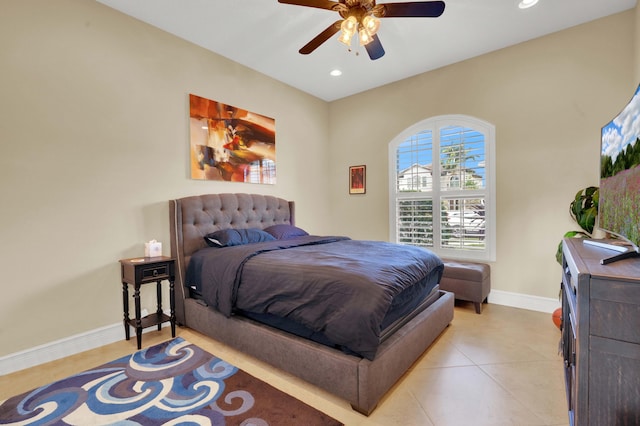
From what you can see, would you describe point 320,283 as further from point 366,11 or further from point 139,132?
point 139,132

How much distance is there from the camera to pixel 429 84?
4.03 meters

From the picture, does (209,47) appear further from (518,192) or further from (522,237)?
(522,237)

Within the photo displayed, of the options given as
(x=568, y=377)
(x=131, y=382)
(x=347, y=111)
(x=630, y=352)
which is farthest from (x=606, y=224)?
(x=347, y=111)

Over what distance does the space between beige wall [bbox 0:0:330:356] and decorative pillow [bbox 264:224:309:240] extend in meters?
0.99

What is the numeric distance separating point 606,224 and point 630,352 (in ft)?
3.39

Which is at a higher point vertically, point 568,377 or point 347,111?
point 347,111

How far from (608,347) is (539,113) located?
10.2 feet

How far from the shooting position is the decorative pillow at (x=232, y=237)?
9.99ft

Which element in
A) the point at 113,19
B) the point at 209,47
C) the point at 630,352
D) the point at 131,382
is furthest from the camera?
the point at 209,47

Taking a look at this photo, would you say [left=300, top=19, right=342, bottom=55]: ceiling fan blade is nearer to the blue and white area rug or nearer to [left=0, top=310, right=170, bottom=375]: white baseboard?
the blue and white area rug

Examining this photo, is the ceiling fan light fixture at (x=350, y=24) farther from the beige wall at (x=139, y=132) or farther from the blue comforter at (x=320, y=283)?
the beige wall at (x=139, y=132)

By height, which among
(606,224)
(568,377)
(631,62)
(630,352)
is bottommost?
(568,377)

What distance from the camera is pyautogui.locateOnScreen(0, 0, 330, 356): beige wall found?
221 centimetres

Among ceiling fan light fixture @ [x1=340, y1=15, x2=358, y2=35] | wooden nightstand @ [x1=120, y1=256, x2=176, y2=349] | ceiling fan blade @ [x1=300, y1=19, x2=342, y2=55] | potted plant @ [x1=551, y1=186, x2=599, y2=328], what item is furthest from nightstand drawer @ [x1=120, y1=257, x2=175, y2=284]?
potted plant @ [x1=551, y1=186, x2=599, y2=328]
